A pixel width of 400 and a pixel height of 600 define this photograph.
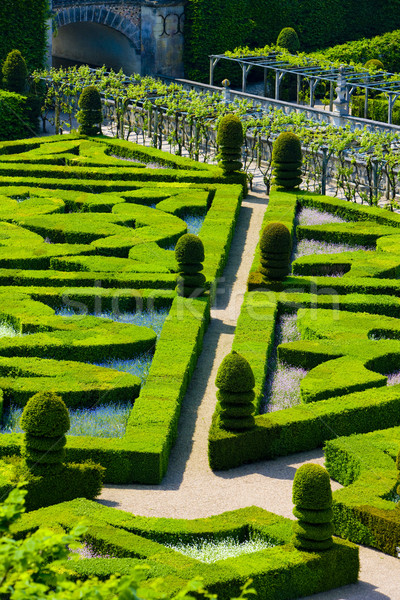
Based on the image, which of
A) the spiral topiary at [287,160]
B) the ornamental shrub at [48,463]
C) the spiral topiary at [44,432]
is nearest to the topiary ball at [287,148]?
the spiral topiary at [287,160]

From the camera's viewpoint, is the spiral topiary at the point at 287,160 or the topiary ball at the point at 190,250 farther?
the spiral topiary at the point at 287,160

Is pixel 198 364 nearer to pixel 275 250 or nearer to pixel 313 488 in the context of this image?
pixel 275 250

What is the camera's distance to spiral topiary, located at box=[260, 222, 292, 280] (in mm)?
18312

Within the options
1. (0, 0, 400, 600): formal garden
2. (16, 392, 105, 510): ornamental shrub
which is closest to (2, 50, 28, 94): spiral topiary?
(0, 0, 400, 600): formal garden

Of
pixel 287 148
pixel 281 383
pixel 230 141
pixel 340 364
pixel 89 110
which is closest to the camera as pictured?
pixel 340 364

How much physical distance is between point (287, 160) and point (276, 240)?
660cm

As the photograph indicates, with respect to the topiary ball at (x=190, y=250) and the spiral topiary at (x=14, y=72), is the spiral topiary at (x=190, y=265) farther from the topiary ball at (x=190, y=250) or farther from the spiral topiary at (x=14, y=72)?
the spiral topiary at (x=14, y=72)

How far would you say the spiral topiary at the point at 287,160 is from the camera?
2383 centimetres

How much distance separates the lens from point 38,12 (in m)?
36.8

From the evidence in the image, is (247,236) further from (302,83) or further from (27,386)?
(302,83)

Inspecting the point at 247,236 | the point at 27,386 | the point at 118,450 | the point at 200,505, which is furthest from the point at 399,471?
the point at 247,236

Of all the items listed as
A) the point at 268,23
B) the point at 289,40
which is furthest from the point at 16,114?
the point at 268,23

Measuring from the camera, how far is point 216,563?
1079 cm

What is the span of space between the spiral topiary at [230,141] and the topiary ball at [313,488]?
15.6m
